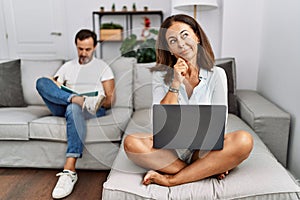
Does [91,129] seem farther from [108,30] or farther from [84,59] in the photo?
[108,30]

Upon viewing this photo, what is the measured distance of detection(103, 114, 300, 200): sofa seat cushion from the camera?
109 cm

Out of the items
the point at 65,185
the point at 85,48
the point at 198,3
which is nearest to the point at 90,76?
the point at 85,48

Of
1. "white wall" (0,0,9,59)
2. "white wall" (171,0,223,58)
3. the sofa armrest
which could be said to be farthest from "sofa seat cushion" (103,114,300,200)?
"white wall" (0,0,9,59)

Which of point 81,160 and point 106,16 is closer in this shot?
point 81,160

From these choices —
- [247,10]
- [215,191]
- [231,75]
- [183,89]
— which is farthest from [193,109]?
[247,10]

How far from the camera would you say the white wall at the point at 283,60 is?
5.43 feet

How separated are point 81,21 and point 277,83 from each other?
2445mm

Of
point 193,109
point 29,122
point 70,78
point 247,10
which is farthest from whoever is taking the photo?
point 247,10

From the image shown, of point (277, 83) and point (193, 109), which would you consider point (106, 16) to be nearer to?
point (277, 83)

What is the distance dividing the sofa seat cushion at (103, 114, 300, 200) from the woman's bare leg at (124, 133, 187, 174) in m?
0.08

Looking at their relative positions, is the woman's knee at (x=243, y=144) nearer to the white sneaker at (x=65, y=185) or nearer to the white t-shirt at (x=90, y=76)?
the white t-shirt at (x=90, y=76)

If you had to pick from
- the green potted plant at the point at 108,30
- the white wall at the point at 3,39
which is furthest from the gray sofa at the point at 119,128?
the white wall at the point at 3,39

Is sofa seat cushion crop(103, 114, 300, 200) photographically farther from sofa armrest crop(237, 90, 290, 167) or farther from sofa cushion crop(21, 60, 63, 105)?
sofa cushion crop(21, 60, 63, 105)

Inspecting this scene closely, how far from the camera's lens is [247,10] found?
7.51ft
